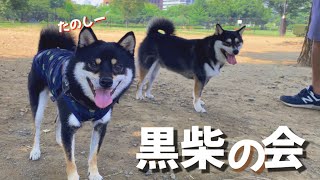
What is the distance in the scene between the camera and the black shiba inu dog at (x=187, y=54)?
491 cm

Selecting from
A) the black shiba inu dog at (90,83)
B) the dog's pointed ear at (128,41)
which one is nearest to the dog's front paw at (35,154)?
the black shiba inu dog at (90,83)

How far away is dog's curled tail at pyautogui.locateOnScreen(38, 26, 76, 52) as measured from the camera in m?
3.21

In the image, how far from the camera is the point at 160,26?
17.9 ft

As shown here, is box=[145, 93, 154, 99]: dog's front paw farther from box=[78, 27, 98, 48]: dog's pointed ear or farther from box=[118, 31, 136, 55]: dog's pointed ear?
box=[78, 27, 98, 48]: dog's pointed ear

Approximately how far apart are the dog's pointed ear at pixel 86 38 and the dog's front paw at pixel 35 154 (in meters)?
1.11

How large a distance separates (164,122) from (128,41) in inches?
65.7

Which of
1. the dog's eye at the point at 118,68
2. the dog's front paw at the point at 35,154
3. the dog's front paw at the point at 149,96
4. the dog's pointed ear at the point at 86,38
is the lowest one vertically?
the dog's front paw at the point at 149,96

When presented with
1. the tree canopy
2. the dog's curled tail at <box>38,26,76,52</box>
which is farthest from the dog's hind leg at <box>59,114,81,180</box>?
the tree canopy

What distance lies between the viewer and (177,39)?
17.5 ft

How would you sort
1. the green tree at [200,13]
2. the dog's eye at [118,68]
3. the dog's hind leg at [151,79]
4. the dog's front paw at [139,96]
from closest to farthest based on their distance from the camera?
the dog's eye at [118,68] → the dog's front paw at [139,96] → the dog's hind leg at [151,79] → the green tree at [200,13]

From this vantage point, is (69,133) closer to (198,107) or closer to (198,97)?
(198,107)

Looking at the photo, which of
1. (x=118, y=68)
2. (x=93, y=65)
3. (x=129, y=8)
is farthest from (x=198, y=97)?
(x=129, y=8)

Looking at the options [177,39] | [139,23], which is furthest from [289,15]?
[177,39]

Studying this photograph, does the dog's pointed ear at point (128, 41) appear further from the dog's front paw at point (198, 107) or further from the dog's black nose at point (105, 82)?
the dog's front paw at point (198, 107)
